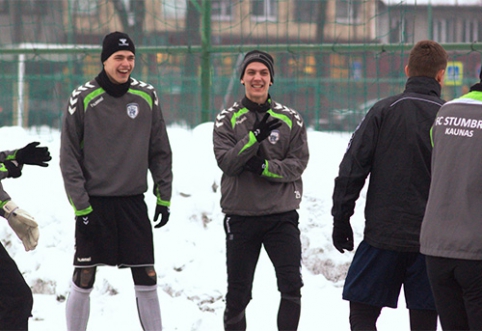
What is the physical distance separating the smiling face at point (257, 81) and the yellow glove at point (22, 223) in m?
1.62

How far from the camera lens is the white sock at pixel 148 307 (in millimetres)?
5719

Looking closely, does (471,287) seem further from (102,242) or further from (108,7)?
(108,7)

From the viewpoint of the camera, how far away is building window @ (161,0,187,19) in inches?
373

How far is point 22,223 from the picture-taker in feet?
17.3

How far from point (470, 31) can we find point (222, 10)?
2.61 metres

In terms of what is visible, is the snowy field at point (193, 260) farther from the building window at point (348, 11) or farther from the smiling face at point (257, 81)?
the smiling face at point (257, 81)

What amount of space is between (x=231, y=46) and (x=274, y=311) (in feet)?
10.5

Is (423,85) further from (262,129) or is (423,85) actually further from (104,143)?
(104,143)

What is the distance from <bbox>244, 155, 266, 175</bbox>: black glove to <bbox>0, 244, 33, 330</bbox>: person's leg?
158 centimetres

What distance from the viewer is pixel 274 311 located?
710 cm

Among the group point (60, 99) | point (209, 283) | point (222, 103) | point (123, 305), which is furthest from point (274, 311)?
point (60, 99)

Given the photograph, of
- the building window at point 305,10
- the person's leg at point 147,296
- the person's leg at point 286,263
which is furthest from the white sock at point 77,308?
the building window at point 305,10

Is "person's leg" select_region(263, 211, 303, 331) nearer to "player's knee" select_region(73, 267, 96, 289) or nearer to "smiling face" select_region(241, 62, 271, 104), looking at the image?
"smiling face" select_region(241, 62, 271, 104)

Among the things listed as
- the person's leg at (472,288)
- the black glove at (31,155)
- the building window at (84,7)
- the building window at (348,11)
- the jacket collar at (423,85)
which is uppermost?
the building window at (84,7)
